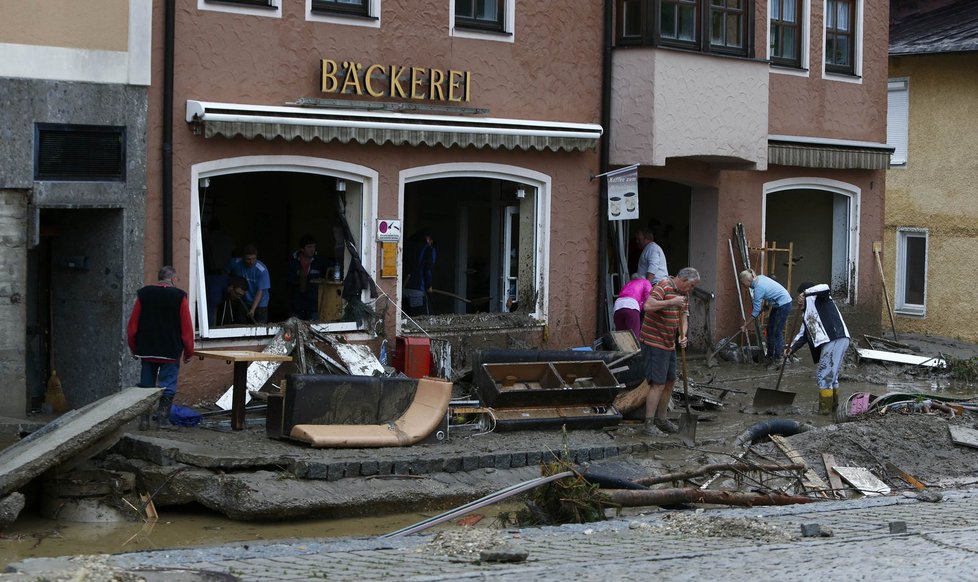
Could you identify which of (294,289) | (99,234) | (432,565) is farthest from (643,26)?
(432,565)

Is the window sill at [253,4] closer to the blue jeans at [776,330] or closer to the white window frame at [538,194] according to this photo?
the white window frame at [538,194]

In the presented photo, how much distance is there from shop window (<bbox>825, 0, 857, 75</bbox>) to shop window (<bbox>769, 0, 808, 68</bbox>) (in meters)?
0.59

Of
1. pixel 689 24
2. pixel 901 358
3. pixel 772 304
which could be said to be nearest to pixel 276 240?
pixel 689 24

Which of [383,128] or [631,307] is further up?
[383,128]

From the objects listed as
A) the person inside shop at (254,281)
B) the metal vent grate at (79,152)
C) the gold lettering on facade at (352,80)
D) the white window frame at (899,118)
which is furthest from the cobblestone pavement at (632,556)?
the white window frame at (899,118)

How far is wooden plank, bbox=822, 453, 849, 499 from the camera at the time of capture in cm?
1137

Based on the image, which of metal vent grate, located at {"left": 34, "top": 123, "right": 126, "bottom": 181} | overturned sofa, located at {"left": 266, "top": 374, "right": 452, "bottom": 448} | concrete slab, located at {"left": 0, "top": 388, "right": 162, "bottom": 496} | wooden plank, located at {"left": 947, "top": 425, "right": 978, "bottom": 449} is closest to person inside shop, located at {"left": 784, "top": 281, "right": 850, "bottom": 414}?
wooden plank, located at {"left": 947, "top": 425, "right": 978, "bottom": 449}

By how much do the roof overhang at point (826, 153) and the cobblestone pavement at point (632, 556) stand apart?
11060 millimetres

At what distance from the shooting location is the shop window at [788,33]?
66.0 feet

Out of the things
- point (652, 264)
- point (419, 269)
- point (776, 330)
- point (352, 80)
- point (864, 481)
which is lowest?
point (864, 481)

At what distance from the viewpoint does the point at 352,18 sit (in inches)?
603

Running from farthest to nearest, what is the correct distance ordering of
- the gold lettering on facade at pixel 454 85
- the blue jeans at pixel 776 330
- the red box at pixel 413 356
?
the blue jeans at pixel 776 330 → the gold lettering on facade at pixel 454 85 → the red box at pixel 413 356

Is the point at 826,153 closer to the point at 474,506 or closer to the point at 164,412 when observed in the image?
the point at 164,412

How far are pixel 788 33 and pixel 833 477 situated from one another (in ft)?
33.7
